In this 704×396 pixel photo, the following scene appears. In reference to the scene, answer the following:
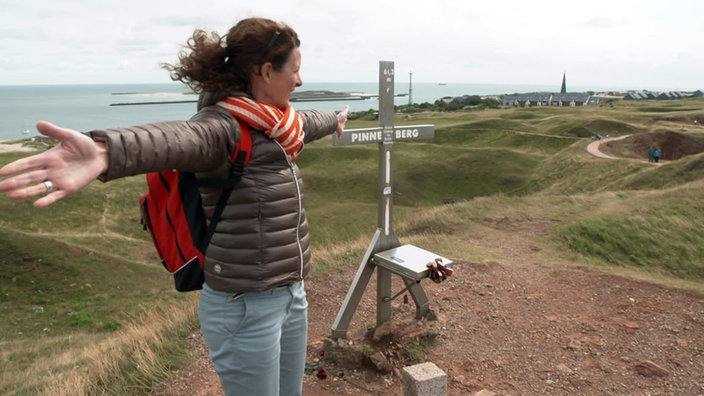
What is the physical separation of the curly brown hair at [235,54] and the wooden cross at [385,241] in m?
2.27

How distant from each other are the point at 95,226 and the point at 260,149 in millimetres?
21180

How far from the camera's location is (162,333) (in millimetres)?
5906

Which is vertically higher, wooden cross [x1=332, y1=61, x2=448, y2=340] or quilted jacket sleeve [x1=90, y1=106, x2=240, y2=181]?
quilted jacket sleeve [x1=90, y1=106, x2=240, y2=181]

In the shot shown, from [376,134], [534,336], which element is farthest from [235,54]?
[534,336]

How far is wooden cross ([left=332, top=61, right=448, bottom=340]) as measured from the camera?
16.1ft

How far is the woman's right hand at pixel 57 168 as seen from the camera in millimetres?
1570

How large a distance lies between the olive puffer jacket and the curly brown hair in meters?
0.17

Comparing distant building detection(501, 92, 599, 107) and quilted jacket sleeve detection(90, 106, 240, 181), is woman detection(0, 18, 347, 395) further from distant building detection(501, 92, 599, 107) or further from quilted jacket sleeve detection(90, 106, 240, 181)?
distant building detection(501, 92, 599, 107)

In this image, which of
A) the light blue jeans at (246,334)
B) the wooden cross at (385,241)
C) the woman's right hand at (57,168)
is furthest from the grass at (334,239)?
the woman's right hand at (57,168)

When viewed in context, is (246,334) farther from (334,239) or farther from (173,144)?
(334,239)

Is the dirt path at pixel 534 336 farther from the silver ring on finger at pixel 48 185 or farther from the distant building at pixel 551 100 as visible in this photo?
the distant building at pixel 551 100

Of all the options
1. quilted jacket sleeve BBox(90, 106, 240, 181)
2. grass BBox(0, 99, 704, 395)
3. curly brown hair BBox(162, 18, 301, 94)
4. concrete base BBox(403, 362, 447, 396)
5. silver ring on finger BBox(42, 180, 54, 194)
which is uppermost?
curly brown hair BBox(162, 18, 301, 94)

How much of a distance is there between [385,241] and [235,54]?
321 cm

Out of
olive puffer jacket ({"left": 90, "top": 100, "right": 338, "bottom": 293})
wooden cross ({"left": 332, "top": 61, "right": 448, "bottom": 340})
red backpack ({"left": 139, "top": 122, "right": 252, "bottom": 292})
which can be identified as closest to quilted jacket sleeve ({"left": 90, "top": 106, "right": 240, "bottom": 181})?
olive puffer jacket ({"left": 90, "top": 100, "right": 338, "bottom": 293})
